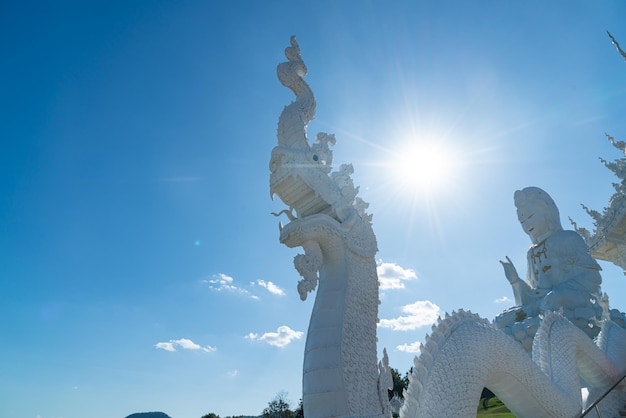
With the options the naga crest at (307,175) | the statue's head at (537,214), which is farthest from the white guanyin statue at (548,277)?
the naga crest at (307,175)

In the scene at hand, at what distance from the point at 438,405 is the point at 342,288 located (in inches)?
62.6

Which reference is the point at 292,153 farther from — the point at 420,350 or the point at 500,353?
the point at 500,353

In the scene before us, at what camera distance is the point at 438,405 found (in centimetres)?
374

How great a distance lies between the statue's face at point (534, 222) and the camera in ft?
37.4

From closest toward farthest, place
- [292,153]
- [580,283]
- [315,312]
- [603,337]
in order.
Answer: [315,312] < [292,153] < [603,337] < [580,283]

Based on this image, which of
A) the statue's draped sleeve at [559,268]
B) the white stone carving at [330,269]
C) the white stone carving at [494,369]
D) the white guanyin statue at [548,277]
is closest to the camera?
the white stone carving at [494,369]

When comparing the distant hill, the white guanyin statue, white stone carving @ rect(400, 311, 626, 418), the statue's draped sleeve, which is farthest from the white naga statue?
the distant hill

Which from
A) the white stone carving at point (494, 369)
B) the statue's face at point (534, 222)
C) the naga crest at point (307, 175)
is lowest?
the white stone carving at point (494, 369)

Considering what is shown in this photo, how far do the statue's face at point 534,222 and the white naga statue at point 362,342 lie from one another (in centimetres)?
474

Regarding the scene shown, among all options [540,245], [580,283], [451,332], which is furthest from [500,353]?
[540,245]

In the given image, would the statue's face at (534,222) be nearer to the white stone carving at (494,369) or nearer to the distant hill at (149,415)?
the white stone carving at (494,369)

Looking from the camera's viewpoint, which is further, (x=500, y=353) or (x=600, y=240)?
(x=600, y=240)

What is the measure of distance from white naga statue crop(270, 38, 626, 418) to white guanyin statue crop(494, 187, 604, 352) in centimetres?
213

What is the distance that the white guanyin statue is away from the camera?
9148mm
